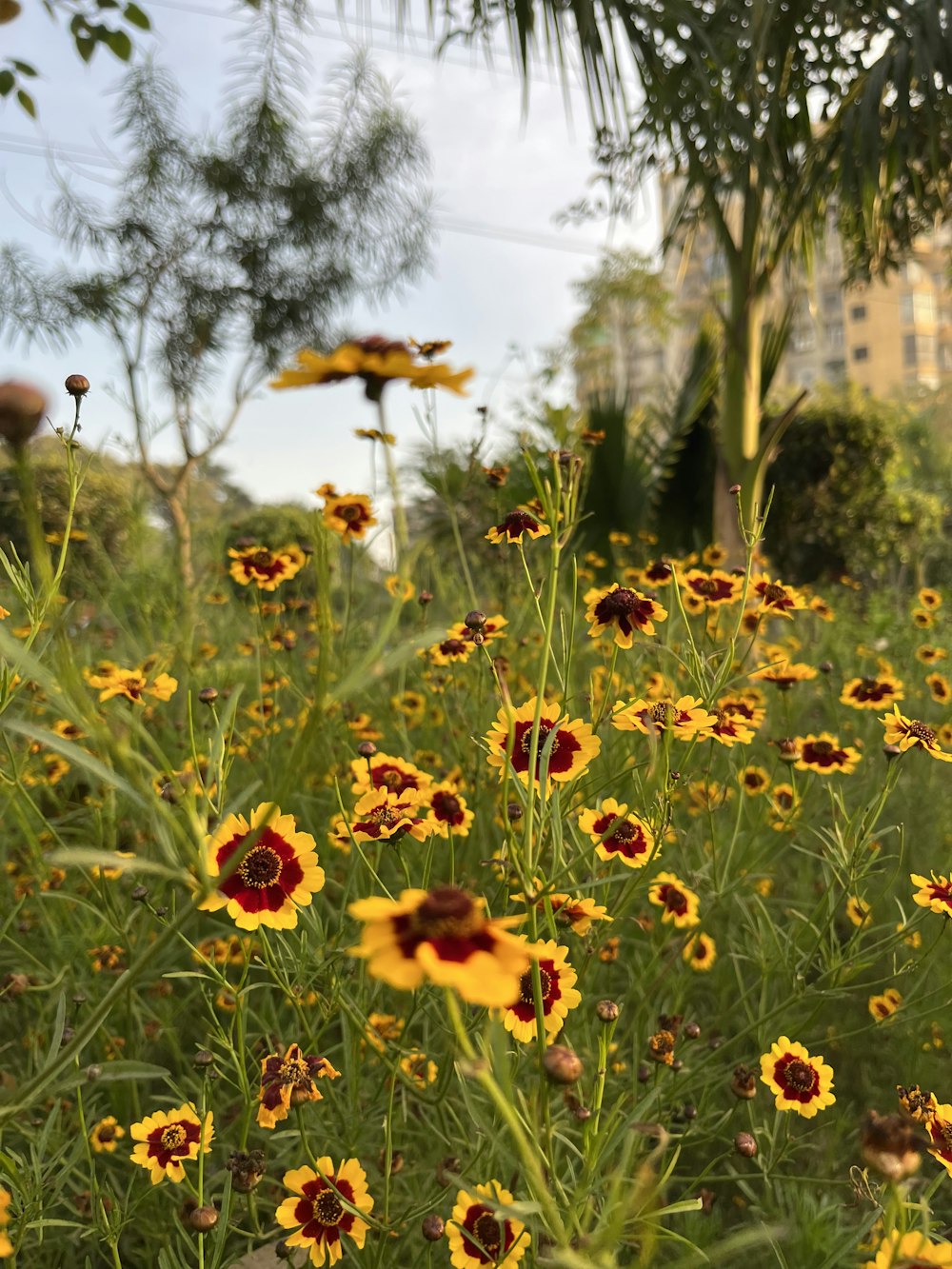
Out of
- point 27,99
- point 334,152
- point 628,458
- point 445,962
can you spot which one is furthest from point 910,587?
point 445,962

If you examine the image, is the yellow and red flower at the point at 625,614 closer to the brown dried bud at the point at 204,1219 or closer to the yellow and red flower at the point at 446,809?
the yellow and red flower at the point at 446,809

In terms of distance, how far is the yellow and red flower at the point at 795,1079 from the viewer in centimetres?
72

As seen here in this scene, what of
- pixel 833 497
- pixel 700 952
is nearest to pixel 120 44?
pixel 700 952

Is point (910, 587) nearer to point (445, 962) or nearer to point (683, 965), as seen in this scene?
point (683, 965)

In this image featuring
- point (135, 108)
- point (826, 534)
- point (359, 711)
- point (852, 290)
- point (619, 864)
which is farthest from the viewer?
point (135, 108)

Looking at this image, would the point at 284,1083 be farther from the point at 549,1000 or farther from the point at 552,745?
→ the point at 552,745

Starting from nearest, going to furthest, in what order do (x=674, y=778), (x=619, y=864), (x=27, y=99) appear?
(x=674, y=778), (x=619, y=864), (x=27, y=99)

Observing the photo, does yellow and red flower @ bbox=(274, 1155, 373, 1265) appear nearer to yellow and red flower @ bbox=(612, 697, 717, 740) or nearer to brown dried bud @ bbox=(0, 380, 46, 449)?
yellow and red flower @ bbox=(612, 697, 717, 740)

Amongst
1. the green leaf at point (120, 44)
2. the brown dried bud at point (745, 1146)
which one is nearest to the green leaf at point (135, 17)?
the green leaf at point (120, 44)

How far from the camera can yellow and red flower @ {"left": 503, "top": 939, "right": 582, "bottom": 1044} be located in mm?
576

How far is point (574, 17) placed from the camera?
8.20ft

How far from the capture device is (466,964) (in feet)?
0.95

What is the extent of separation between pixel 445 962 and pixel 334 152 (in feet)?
21.5

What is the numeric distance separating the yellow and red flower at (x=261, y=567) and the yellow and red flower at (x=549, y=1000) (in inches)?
24.6
